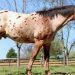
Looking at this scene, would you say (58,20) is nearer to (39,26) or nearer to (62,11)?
(62,11)

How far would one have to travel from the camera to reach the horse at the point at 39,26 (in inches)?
319

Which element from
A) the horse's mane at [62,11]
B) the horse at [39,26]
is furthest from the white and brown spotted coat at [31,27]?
the horse's mane at [62,11]

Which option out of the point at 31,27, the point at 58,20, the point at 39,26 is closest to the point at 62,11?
the point at 58,20

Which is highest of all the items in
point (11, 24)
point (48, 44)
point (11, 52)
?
point (11, 24)

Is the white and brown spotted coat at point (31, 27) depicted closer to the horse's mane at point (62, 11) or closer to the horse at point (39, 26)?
the horse at point (39, 26)

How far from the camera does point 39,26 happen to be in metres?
8.28

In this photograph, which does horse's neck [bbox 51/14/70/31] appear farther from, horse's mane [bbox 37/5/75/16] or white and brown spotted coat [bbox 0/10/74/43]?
horse's mane [bbox 37/5/75/16]

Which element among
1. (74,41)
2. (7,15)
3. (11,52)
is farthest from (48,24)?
(11,52)

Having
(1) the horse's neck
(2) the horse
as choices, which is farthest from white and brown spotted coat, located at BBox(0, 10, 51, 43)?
(1) the horse's neck

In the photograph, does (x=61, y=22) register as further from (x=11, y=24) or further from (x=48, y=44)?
(x=11, y=24)

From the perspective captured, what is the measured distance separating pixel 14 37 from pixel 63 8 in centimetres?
175

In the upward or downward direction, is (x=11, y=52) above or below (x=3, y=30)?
below

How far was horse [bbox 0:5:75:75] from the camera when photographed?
8109mm

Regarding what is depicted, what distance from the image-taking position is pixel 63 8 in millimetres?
8492
